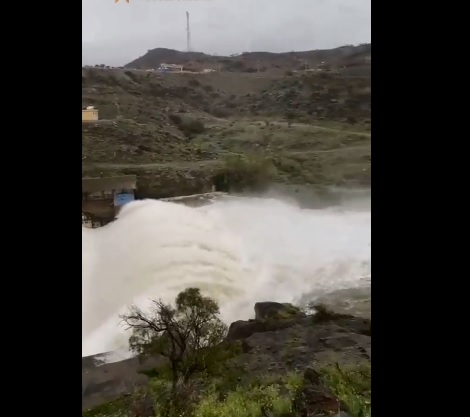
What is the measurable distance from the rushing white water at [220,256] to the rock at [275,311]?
14 millimetres

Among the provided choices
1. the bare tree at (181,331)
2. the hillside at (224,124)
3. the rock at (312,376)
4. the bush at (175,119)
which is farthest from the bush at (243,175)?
→ the rock at (312,376)

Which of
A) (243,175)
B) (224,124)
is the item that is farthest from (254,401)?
(224,124)

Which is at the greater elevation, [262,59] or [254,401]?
[262,59]

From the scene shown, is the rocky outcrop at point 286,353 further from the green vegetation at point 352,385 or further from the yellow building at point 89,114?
the yellow building at point 89,114

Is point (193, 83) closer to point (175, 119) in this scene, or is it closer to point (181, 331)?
point (175, 119)

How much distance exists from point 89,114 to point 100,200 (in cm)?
19

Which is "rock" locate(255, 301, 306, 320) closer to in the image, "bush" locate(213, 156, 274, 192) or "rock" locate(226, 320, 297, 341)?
"rock" locate(226, 320, 297, 341)

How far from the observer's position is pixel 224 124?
1.23 m

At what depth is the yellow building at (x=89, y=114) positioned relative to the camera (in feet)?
3.80
